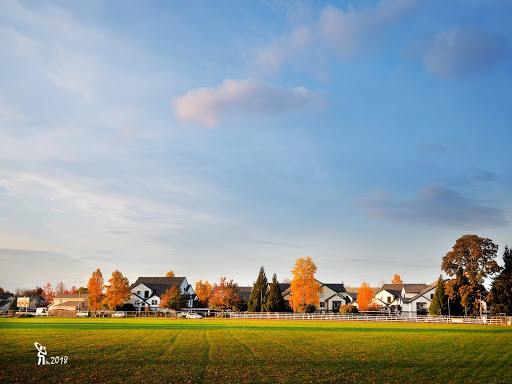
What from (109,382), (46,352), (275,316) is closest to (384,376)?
(109,382)

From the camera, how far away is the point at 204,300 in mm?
121062

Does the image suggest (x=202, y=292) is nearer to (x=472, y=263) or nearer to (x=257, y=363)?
(x=472, y=263)

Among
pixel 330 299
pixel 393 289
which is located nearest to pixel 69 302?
pixel 330 299

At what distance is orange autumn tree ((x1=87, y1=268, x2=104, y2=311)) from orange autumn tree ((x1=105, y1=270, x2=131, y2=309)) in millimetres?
2576

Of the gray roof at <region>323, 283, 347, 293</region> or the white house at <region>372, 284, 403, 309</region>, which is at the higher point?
the gray roof at <region>323, 283, 347, 293</region>

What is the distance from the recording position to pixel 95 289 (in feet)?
319

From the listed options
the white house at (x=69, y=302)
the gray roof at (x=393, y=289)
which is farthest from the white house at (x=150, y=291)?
the gray roof at (x=393, y=289)

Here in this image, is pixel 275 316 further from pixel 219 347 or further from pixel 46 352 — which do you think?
pixel 46 352

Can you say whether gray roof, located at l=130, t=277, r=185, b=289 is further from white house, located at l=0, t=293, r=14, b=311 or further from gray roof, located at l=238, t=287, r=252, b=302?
white house, located at l=0, t=293, r=14, b=311

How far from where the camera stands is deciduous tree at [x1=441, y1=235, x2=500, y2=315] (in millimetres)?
66125

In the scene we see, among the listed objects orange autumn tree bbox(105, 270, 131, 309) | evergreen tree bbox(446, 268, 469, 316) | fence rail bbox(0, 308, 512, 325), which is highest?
evergreen tree bbox(446, 268, 469, 316)

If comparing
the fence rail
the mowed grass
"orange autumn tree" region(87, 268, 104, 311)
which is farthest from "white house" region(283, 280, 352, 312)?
the mowed grass

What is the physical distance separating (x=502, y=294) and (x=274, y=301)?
3911 centimetres

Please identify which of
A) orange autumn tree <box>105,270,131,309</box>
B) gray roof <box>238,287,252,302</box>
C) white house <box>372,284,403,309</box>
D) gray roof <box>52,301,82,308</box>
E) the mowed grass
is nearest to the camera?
the mowed grass
